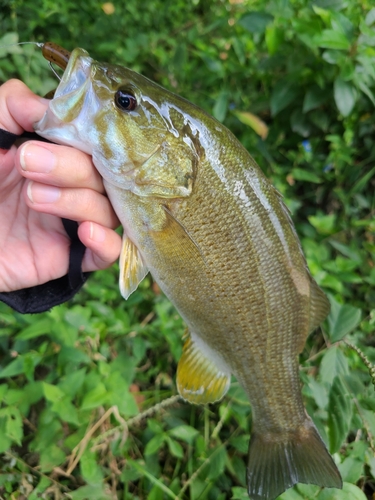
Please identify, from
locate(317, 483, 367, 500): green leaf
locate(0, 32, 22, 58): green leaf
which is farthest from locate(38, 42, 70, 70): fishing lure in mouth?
locate(317, 483, 367, 500): green leaf

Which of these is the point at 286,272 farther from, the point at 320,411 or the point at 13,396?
the point at 13,396

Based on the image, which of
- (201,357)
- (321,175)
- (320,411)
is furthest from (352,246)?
(201,357)

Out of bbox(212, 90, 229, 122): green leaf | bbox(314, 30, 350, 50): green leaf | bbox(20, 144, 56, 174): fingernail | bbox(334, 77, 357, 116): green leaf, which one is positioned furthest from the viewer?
bbox(212, 90, 229, 122): green leaf

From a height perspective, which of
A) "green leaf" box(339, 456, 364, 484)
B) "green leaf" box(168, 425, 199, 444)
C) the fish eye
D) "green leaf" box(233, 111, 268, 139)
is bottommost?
"green leaf" box(168, 425, 199, 444)

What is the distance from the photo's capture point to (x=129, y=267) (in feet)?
4.16

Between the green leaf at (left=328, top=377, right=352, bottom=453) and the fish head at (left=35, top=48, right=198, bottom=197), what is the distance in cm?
92

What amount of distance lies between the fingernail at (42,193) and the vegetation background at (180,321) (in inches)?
21.9

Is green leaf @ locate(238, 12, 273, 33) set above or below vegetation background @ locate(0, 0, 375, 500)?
above

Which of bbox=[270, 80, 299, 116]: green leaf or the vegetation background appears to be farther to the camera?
bbox=[270, 80, 299, 116]: green leaf

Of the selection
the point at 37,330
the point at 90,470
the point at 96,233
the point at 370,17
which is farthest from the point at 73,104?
the point at 370,17

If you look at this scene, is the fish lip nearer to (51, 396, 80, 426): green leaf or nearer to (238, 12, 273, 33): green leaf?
(51, 396, 80, 426): green leaf

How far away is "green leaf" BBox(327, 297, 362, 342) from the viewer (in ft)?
4.97

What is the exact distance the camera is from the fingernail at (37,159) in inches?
38.8

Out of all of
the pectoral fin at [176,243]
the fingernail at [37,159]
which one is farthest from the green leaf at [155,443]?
the fingernail at [37,159]
